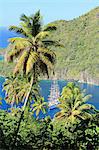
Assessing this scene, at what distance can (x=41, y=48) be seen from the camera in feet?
66.5

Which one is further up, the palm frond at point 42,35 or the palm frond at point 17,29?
the palm frond at point 17,29

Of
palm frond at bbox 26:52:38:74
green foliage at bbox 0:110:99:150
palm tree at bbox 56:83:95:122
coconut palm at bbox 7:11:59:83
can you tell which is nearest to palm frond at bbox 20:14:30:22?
coconut palm at bbox 7:11:59:83

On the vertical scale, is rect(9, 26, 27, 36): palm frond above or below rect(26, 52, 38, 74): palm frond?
above

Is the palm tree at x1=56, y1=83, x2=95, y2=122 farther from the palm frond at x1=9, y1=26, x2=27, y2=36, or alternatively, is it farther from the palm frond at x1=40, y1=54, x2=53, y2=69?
the palm frond at x1=9, y1=26, x2=27, y2=36

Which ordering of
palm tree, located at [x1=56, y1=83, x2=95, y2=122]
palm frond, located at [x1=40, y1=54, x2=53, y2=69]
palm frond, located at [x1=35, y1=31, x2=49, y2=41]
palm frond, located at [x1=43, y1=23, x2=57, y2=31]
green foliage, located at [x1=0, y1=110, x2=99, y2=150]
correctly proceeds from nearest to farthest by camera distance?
palm frond, located at [x1=35, y1=31, x2=49, y2=41] → palm frond, located at [x1=40, y1=54, x2=53, y2=69] → palm frond, located at [x1=43, y1=23, x2=57, y2=31] → green foliage, located at [x1=0, y1=110, x2=99, y2=150] → palm tree, located at [x1=56, y1=83, x2=95, y2=122]

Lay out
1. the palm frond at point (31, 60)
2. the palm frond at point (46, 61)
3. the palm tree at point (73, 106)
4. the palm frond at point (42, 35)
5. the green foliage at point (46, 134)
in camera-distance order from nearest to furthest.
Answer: the palm frond at point (31, 60), the palm frond at point (42, 35), the palm frond at point (46, 61), the green foliage at point (46, 134), the palm tree at point (73, 106)

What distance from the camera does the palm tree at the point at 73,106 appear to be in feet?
111

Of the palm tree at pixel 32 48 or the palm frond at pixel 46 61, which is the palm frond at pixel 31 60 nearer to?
the palm tree at pixel 32 48

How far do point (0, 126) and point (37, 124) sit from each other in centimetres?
297

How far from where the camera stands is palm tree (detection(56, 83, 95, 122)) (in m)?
33.9

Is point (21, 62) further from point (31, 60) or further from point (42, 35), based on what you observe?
point (42, 35)

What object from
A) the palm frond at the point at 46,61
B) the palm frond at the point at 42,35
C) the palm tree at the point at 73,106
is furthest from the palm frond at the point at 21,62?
the palm tree at the point at 73,106

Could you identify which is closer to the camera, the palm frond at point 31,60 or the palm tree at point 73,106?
the palm frond at point 31,60

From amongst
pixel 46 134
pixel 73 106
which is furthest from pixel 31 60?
pixel 73 106
